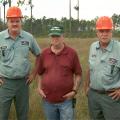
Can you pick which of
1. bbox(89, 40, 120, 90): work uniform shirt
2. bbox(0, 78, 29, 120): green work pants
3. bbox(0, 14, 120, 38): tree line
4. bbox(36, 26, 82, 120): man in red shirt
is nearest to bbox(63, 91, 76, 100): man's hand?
bbox(36, 26, 82, 120): man in red shirt

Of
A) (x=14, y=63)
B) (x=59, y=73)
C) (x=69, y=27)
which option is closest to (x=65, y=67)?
(x=59, y=73)

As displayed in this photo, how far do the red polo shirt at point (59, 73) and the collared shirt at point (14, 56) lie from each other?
594mm

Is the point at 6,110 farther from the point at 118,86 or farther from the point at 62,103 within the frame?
the point at 118,86

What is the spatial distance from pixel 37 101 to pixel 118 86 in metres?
3.18

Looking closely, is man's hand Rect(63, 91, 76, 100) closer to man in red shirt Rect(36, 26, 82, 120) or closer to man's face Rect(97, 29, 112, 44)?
man in red shirt Rect(36, 26, 82, 120)

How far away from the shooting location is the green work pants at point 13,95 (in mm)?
6124

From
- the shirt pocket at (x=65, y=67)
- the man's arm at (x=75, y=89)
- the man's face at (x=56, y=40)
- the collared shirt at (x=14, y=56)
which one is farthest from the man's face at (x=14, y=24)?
the man's arm at (x=75, y=89)

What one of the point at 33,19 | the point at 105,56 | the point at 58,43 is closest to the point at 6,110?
the point at 58,43

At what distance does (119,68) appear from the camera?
17.2 feet

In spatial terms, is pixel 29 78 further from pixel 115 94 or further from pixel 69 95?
pixel 115 94

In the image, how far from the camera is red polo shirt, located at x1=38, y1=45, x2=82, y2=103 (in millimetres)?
5469

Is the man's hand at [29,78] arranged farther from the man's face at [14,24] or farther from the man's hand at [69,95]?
the man's hand at [69,95]

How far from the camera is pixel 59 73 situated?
5.46 meters

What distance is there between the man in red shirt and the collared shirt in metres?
0.52
